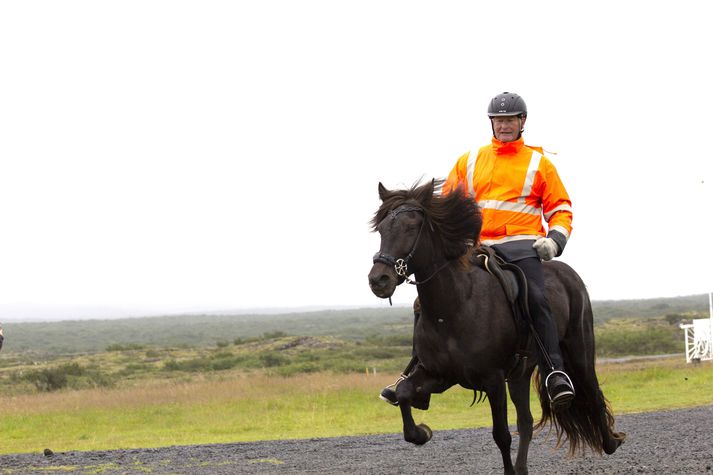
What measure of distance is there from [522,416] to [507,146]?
2304mm

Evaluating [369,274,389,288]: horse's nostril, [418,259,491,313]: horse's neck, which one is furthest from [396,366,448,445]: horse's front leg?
[369,274,389,288]: horse's nostril

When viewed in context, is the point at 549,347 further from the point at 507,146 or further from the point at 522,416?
the point at 507,146

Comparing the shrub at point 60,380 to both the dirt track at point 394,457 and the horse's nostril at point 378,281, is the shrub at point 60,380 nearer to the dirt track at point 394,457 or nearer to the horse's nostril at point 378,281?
the dirt track at point 394,457

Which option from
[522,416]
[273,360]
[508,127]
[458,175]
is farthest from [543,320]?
[273,360]

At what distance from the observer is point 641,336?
6059cm

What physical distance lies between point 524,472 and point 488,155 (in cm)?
267

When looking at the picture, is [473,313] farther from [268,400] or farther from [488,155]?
[268,400]

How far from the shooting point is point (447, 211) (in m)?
7.42

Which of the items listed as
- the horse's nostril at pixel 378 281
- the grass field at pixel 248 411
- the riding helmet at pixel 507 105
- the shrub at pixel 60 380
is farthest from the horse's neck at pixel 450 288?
the shrub at pixel 60 380

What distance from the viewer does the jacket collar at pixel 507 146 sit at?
320 inches

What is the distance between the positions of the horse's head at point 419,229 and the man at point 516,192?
1.72 ft

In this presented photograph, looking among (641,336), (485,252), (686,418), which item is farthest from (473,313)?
(641,336)

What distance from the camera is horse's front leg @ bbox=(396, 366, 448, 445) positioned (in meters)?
7.32

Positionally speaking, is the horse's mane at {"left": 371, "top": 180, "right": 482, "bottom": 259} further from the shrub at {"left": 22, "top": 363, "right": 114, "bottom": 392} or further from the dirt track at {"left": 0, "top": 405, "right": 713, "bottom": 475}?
the shrub at {"left": 22, "top": 363, "right": 114, "bottom": 392}
